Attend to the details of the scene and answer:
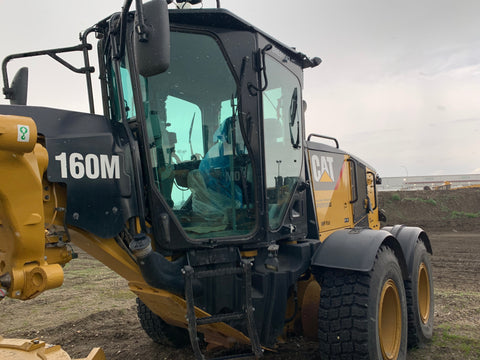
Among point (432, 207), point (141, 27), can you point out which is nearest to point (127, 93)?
point (141, 27)

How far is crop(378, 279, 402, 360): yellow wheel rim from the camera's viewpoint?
12.2 ft

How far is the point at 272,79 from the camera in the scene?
352cm

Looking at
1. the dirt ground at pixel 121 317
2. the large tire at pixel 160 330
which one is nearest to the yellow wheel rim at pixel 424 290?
the dirt ground at pixel 121 317

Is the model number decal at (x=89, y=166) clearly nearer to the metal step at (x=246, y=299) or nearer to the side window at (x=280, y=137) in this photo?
the metal step at (x=246, y=299)

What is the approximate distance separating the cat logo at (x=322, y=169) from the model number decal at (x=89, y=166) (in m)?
2.02

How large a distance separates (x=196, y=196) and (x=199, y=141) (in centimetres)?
39

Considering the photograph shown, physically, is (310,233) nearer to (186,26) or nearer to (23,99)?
(186,26)

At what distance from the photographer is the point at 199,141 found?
124 inches

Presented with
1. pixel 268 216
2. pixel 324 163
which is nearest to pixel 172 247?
pixel 268 216

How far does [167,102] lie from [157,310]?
5.53ft

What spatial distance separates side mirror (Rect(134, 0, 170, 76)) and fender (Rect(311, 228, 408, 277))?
6.54 ft

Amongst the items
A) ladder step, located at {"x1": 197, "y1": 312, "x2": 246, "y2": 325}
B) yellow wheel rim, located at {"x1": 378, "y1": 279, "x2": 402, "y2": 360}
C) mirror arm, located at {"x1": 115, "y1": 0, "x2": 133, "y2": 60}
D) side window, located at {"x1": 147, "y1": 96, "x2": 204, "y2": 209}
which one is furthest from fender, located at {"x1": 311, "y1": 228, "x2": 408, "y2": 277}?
mirror arm, located at {"x1": 115, "y1": 0, "x2": 133, "y2": 60}

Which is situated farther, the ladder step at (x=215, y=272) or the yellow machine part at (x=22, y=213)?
Result: the ladder step at (x=215, y=272)

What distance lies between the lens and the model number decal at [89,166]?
2520 mm
